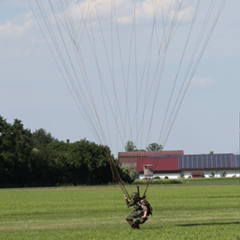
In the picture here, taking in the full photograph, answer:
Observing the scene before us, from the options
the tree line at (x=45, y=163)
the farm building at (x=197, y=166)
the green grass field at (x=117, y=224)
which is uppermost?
the farm building at (x=197, y=166)

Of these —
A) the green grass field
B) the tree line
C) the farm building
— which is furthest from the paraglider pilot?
the farm building

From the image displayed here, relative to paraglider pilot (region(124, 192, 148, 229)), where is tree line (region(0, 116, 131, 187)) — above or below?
above

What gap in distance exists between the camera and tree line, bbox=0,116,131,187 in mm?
103000

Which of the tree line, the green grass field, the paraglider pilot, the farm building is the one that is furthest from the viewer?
the farm building

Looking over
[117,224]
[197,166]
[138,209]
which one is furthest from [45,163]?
[138,209]

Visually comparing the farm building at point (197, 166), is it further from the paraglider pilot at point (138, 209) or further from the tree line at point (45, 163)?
the paraglider pilot at point (138, 209)

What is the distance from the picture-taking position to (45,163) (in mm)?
108375

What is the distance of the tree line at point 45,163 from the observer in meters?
103

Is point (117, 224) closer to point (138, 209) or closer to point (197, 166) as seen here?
point (138, 209)

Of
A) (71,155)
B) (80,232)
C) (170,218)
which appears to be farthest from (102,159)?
(80,232)

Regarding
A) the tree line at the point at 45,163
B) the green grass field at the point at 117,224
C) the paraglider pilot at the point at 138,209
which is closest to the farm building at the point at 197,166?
the tree line at the point at 45,163

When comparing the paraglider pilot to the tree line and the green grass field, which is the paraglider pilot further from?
the tree line

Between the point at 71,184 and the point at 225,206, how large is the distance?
67570mm

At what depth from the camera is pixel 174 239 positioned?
67.3ft
